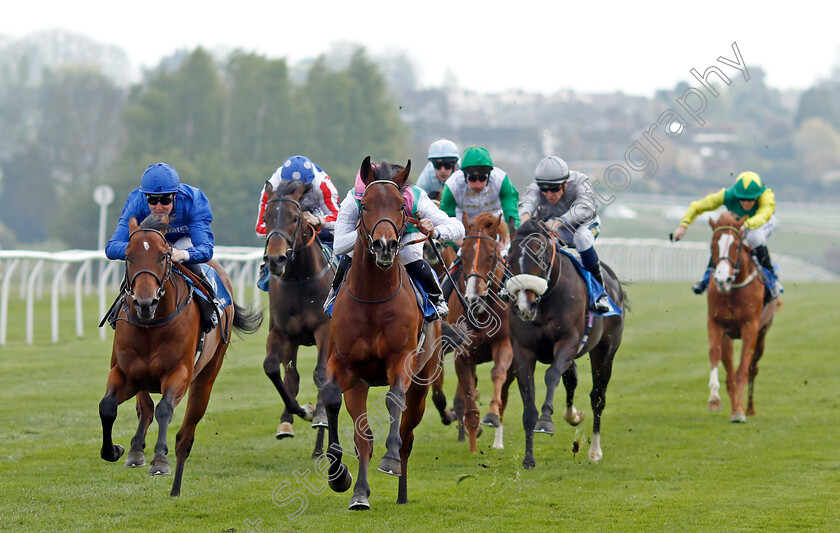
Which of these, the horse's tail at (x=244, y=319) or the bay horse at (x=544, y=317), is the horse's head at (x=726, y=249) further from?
the horse's tail at (x=244, y=319)

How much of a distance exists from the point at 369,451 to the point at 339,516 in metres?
0.41

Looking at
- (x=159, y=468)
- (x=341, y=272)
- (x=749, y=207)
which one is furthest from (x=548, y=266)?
(x=749, y=207)

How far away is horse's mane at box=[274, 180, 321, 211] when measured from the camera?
26.5 feet

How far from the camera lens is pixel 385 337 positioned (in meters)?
6.30

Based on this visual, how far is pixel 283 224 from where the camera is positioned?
310 inches

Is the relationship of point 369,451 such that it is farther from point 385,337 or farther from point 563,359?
point 563,359

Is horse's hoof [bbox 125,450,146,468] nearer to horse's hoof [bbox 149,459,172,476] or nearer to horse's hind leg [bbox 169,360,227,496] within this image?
horse's hoof [bbox 149,459,172,476]

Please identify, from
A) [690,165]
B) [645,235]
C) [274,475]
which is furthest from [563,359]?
[690,165]

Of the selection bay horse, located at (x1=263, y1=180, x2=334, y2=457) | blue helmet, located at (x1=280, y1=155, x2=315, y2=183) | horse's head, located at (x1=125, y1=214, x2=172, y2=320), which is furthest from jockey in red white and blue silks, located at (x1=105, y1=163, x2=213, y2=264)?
blue helmet, located at (x1=280, y1=155, x2=315, y2=183)

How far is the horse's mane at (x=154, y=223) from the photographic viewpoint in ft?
21.3

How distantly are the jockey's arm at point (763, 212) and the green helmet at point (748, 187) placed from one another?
73 millimetres

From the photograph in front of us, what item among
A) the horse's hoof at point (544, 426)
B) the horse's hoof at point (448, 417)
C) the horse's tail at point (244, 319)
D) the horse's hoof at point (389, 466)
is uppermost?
the horse's tail at point (244, 319)

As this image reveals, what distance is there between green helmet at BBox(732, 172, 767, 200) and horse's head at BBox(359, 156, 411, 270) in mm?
6021

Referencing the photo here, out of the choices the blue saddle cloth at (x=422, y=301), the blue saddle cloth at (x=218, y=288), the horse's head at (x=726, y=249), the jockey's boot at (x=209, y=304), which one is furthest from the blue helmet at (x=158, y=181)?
the horse's head at (x=726, y=249)
